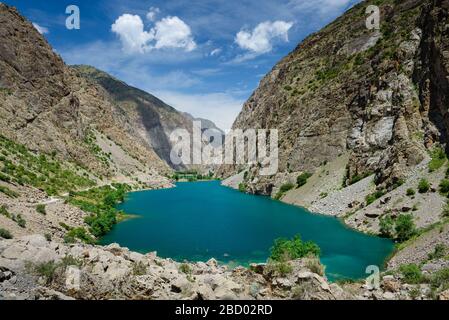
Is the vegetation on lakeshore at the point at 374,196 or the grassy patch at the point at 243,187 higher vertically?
the grassy patch at the point at 243,187

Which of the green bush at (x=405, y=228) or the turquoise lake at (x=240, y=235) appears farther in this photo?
the green bush at (x=405, y=228)

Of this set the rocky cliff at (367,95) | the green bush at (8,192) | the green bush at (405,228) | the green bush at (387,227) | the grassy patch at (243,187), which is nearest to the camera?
the green bush at (405,228)

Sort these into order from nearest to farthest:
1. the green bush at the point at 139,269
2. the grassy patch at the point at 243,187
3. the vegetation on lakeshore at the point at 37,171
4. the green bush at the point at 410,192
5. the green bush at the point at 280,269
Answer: the green bush at the point at 139,269 → the green bush at the point at 280,269 → the green bush at the point at 410,192 → the vegetation on lakeshore at the point at 37,171 → the grassy patch at the point at 243,187

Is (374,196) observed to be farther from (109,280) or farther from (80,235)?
(109,280)

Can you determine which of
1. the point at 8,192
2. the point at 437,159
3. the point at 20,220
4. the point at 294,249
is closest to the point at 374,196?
the point at 437,159

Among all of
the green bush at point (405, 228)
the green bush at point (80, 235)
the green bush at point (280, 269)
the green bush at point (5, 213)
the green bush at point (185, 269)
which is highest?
A: the green bush at point (5, 213)

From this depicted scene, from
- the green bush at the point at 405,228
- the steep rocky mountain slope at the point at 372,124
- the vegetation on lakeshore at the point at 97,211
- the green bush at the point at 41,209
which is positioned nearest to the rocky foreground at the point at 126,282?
the steep rocky mountain slope at the point at 372,124

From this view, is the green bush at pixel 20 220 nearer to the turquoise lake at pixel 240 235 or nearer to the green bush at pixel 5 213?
the green bush at pixel 5 213
